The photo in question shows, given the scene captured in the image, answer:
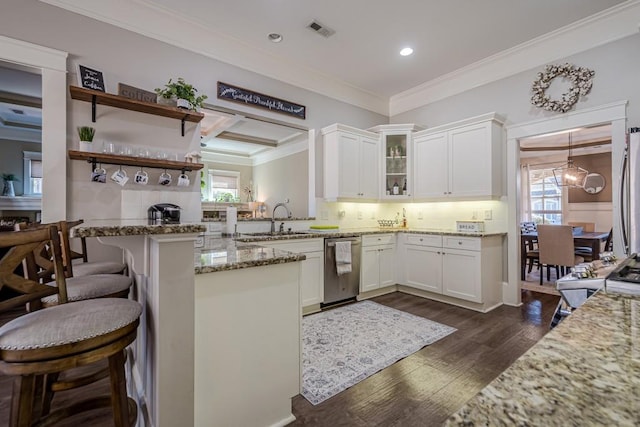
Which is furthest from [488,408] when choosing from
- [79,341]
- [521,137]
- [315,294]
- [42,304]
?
[521,137]

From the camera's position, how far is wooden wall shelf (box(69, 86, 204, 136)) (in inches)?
93.7

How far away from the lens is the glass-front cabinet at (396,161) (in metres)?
4.38

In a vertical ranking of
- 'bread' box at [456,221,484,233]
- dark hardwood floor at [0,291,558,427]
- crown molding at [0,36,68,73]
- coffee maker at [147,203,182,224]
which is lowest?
dark hardwood floor at [0,291,558,427]

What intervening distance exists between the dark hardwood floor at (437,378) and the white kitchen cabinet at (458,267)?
325 mm

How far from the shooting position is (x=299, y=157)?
5.70 meters

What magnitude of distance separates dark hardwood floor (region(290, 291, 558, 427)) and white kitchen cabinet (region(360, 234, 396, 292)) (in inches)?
34.5

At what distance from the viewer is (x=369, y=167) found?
14.2 ft

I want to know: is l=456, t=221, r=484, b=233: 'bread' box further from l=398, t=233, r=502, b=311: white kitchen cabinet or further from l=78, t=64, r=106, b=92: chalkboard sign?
l=78, t=64, r=106, b=92: chalkboard sign

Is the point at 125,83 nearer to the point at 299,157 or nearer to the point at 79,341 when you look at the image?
the point at 79,341

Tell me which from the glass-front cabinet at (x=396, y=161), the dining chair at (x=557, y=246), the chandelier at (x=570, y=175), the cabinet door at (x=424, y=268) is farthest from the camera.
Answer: the chandelier at (x=570, y=175)

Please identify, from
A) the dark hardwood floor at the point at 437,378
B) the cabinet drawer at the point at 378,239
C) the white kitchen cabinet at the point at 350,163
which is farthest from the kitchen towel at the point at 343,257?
the dark hardwood floor at the point at 437,378

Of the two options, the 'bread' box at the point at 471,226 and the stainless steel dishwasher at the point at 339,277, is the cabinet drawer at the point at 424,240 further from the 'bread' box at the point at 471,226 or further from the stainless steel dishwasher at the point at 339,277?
the stainless steel dishwasher at the point at 339,277

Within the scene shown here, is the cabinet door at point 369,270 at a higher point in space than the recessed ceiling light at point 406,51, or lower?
lower

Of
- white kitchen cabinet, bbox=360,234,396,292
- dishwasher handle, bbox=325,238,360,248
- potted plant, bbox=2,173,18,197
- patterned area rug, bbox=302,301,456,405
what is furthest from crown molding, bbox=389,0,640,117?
potted plant, bbox=2,173,18,197
